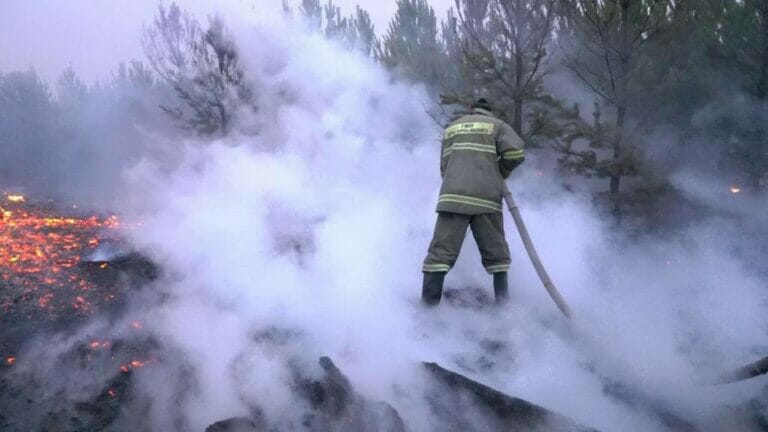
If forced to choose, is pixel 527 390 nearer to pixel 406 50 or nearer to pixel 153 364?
pixel 153 364

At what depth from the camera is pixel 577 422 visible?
8.50ft

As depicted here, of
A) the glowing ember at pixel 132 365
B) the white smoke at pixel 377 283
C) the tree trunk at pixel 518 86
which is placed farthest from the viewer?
the tree trunk at pixel 518 86

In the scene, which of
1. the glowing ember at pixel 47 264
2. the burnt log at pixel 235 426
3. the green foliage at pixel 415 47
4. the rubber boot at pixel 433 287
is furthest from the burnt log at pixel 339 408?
the green foliage at pixel 415 47

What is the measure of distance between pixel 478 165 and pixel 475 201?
270mm

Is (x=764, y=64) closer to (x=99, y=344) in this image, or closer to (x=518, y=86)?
(x=518, y=86)

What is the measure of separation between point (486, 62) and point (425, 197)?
2935 millimetres

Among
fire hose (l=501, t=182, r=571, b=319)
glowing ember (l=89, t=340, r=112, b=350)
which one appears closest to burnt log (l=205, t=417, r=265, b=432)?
glowing ember (l=89, t=340, r=112, b=350)

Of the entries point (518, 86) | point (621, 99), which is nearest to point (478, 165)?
point (518, 86)

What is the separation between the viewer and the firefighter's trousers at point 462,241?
4.21 metres

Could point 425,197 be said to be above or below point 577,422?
above

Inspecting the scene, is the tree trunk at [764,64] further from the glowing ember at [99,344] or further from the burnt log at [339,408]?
the glowing ember at [99,344]

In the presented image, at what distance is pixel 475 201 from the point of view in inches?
165

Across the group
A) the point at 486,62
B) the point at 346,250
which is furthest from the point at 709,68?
Result: the point at 346,250

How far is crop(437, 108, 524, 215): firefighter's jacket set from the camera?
13.8ft
